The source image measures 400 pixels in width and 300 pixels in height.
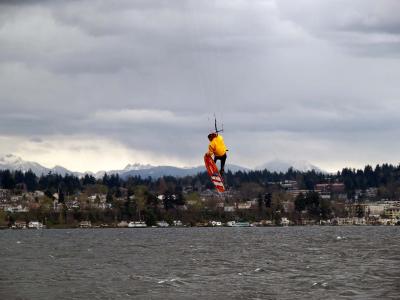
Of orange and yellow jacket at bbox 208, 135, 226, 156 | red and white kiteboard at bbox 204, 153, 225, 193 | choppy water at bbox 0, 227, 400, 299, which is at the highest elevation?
orange and yellow jacket at bbox 208, 135, 226, 156

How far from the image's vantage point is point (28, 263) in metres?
90.1

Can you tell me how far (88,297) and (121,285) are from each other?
713 centimetres

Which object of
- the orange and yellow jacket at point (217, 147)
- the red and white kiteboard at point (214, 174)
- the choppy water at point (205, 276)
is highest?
the orange and yellow jacket at point (217, 147)

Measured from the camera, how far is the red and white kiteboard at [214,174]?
1764 inches

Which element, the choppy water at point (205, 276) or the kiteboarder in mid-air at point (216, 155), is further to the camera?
the choppy water at point (205, 276)

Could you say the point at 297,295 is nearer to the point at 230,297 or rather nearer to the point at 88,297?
the point at 230,297

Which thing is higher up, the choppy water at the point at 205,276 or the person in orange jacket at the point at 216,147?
the person in orange jacket at the point at 216,147

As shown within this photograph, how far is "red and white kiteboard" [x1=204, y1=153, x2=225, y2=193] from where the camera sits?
44812mm

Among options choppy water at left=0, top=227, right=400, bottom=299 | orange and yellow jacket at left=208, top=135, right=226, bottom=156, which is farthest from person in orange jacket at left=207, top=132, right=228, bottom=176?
choppy water at left=0, top=227, right=400, bottom=299

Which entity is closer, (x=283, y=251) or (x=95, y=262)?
(x=95, y=262)

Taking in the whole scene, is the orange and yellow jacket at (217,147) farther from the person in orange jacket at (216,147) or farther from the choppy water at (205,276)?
the choppy water at (205,276)

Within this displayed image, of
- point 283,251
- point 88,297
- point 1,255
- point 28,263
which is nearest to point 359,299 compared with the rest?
point 88,297

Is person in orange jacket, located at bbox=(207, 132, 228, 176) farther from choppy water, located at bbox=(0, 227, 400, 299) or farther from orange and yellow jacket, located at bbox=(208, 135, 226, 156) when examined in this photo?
choppy water, located at bbox=(0, 227, 400, 299)

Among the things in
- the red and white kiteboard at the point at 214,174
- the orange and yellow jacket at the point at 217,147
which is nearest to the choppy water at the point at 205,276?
the red and white kiteboard at the point at 214,174
